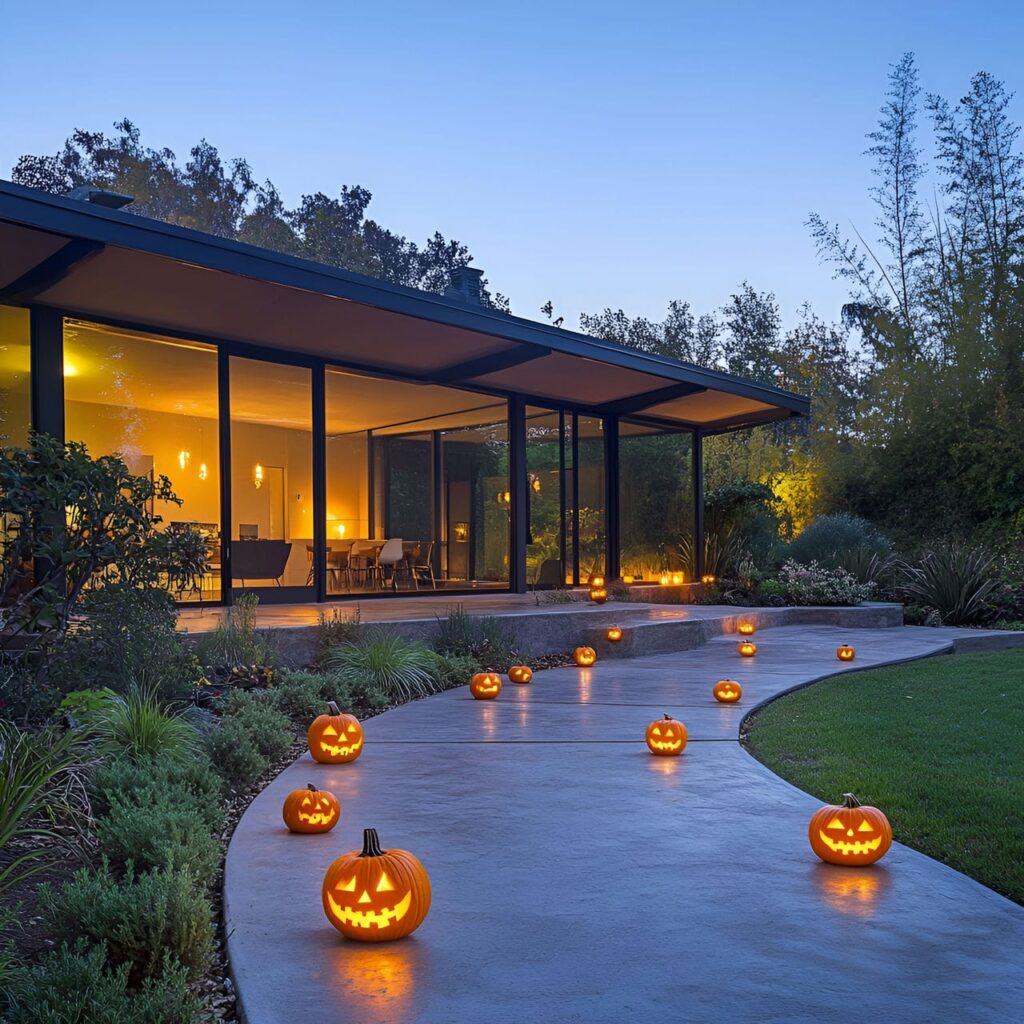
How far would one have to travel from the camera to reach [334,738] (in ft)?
14.5

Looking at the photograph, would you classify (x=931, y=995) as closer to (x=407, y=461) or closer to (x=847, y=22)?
(x=407, y=461)

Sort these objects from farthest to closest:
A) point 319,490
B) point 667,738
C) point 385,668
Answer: point 319,490 < point 385,668 < point 667,738

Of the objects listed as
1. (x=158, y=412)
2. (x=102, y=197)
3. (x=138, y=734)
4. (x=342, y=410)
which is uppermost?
(x=102, y=197)

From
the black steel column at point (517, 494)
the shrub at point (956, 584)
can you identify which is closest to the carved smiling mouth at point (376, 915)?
the black steel column at point (517, 494)

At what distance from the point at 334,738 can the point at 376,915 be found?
2.08m

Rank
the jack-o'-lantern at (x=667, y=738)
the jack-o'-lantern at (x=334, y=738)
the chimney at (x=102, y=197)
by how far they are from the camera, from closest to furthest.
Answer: the jack-o'-lantern at (x=334, y=738), the jack-o'-lantern at (x=667, y=738), the chimney at (x=102, y=197)

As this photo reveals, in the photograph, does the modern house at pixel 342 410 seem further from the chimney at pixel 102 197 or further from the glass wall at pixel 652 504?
the chimney at pixel 102 197

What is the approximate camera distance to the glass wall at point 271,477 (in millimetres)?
10312

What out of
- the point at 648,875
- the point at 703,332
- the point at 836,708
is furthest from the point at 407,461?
the point at 703,332

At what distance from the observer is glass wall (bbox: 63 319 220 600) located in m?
9.22

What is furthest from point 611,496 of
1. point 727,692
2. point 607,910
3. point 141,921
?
point 141,921

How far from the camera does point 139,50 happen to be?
22547 millimetres

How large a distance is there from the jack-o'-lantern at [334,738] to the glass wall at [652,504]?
1122cm

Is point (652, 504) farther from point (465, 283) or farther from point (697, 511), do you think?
point (465, 283)
